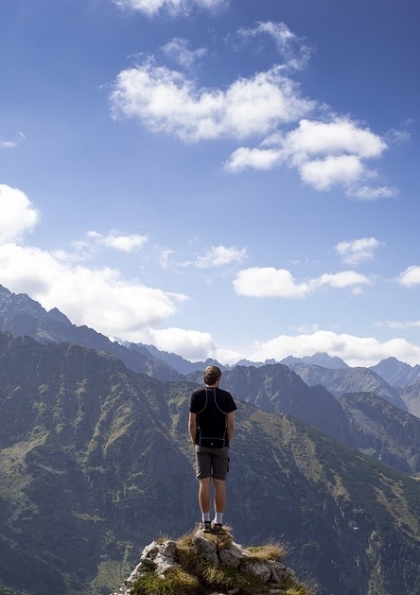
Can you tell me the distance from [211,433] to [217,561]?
4004 mm

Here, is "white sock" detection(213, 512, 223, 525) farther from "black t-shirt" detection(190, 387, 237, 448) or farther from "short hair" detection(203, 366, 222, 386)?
"short hair" detection(203, 366, 222, 386)

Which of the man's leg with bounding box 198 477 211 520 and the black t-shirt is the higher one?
the black t-shirt

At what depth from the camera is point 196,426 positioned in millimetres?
17766

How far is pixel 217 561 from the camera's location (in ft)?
53.7

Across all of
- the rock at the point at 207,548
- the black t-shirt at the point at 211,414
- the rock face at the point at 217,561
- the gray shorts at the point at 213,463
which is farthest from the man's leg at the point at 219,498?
the black t-shirt at the point at 211,414

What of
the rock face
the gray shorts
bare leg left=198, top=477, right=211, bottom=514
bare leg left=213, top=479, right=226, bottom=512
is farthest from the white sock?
the gray shorts

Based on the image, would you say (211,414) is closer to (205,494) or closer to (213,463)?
(213,463)

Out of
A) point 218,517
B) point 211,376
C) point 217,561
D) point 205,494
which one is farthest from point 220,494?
point 211,376

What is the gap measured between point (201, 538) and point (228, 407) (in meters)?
4.38

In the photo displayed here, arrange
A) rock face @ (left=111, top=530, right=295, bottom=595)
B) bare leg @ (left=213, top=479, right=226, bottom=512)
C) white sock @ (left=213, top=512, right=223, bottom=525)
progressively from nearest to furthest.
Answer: rock face @ (left=111, top=530, right=295, bottom=595), white sock @ (left=213, top=512, right=223, bottom=525), bare leg @ (left=213, top=479, right=226, bottom=512)

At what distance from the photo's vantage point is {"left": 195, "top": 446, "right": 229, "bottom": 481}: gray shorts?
58.2ft

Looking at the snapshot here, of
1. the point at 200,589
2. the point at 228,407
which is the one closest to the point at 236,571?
the point at 200,589

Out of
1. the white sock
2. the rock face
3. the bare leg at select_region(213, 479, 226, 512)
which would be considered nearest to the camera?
the rock face

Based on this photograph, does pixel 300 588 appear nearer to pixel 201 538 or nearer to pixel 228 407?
pixel 201 538
